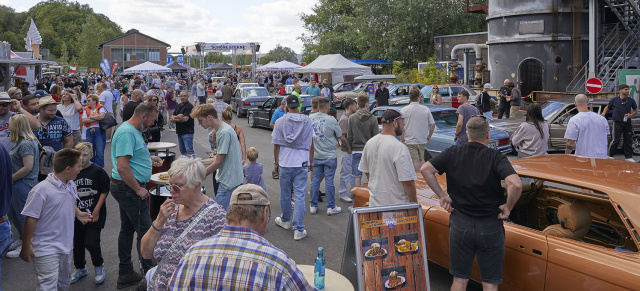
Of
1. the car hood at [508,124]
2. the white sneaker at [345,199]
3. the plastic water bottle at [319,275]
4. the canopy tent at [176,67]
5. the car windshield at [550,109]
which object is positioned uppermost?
the canopy tent at [176,67]

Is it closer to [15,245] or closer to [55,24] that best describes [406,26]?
[15,245]

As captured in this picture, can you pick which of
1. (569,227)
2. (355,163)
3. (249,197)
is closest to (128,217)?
(249,197)

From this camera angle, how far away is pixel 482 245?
14.6 feet

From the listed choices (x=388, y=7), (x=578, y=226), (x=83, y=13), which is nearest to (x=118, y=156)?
(x=578, y=226)

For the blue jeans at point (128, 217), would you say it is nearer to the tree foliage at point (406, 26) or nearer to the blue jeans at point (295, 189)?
the blue jeans at point (295, 189)

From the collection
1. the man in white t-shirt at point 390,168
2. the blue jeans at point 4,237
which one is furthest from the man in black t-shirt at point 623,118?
the blue jeans at point 4,237

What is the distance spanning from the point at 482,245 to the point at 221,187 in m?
3.17

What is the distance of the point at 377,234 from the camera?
15.8 ft

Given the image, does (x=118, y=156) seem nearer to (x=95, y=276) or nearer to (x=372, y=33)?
(x=95, y=276)

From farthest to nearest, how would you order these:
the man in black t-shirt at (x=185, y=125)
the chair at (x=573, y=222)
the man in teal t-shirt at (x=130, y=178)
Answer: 1. the man in black t-shirt at (x=185, y=125)
2. the man in teal t-shirt at (x=130, y=178)
3. the chair at (x=573, y=222)

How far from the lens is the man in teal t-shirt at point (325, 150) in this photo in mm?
8250

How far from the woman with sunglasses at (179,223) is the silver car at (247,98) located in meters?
19.5

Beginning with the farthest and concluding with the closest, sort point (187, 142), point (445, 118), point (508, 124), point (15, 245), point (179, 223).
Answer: point (508, 124)
point (445, 118)
point (187, 142)
point (15, 245)
point (179, 223)

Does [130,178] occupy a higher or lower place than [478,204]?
higher
